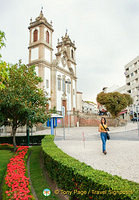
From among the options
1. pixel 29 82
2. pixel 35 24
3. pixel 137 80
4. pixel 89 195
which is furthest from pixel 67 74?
pixel 89 195

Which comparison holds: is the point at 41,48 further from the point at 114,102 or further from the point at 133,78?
the point at 133,78

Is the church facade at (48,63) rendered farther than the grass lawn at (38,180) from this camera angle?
Yes

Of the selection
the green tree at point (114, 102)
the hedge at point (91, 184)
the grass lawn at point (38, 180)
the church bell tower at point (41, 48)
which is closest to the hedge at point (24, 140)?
the grass lawn at point (38, 180)

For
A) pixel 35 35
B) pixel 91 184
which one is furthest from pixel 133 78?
pixel 91 184

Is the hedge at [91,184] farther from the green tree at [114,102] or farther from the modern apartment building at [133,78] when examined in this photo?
the modern apartment building at [133,78]

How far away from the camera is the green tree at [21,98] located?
9.12 metres

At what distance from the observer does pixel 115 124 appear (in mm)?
31766

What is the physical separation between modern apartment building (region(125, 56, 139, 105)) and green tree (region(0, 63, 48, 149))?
4386 centimetres

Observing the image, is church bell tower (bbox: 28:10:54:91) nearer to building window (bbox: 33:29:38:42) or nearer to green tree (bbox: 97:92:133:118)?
building window (bbox: 33:29:38:42)

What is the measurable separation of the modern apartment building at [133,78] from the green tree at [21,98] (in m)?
43.9

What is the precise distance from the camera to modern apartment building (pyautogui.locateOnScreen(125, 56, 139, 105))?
4942 centimetres

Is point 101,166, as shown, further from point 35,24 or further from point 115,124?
point 35,24

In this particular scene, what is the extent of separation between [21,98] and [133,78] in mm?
48775

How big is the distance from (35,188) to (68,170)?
1.83 meters
